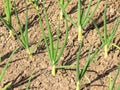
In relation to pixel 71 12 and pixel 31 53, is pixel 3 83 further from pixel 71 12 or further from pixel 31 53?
pixel 71 12

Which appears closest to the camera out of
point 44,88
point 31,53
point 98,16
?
point 44,88

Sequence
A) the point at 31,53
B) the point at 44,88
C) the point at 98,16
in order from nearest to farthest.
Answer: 1. the point at 44,88
2. the point at 31,53
3. the point at 98,16

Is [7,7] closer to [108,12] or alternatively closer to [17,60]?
[17,60]

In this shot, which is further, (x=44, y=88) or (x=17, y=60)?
(x=17, y=60)

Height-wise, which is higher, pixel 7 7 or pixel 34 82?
pixel 7 7

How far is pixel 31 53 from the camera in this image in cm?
181

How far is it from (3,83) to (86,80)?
1.39 feet

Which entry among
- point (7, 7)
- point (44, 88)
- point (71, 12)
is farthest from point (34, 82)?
point (71, 12)

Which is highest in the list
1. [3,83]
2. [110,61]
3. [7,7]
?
[7,7]

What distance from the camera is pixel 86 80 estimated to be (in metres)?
1.67

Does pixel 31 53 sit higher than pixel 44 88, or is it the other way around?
pixel 31 53

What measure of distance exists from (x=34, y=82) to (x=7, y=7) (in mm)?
452

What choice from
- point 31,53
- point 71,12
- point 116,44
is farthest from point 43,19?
point 116,44

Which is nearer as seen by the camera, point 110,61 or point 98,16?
point 110,61
